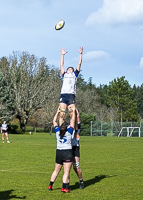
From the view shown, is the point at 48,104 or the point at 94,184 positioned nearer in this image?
the point at 94,184

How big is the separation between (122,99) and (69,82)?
271 feet

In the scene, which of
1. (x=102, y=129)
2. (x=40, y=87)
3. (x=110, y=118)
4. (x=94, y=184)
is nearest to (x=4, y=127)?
(x=94, y=184)

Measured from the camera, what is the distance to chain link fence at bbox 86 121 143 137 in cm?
6481

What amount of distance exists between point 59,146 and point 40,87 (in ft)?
215

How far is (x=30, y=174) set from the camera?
13.7m

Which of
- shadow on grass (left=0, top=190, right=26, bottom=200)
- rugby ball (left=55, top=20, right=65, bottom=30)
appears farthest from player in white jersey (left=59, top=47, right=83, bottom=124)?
shadow on grass (left=0, top=190, right=26, bottom=200)

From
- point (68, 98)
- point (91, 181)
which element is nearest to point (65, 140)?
point (91, 181)

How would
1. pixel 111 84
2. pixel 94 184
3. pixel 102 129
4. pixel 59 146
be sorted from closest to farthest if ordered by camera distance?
pixel 59 146, pixel 94 184, pixel 102 129, pixel 111 84

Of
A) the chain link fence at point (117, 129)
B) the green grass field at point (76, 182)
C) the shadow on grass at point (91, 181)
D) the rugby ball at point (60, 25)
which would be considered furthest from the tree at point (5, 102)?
the shadow on grass at point (91, 181)

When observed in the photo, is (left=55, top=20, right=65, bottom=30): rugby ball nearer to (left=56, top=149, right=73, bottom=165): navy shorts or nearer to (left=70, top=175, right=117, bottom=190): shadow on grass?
(left=70, top=175, right=117, bottom=190): shadow on grass

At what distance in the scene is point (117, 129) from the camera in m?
67.0

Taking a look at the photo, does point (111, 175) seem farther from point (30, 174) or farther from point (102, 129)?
point (102, 129)

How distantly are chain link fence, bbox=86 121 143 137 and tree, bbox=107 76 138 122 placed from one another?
25145mm

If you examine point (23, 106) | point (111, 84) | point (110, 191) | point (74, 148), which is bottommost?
point (110, 191)
